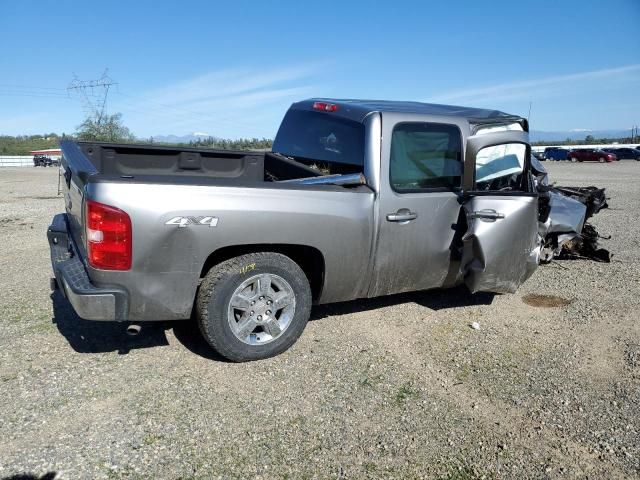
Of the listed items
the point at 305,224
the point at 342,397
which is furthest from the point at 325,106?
the point at 342,397

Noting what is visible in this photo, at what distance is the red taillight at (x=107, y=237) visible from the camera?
2.95m

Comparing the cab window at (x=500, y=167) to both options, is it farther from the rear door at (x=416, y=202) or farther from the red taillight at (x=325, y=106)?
the red taillight at (x=325, y=106)

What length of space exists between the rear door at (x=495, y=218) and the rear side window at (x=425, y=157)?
0.14 metres

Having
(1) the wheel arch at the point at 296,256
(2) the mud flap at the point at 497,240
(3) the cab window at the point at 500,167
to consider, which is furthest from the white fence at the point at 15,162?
(2) the mud flap at the point at 497,240

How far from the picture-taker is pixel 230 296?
3377mm

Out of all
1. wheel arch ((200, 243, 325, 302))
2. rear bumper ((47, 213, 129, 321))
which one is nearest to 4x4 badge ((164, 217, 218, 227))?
wheel arch ((200, 243, 325, 302))

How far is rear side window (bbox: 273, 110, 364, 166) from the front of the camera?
416 cm

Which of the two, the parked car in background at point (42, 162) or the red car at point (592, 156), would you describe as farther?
the red car at point (592, 156)

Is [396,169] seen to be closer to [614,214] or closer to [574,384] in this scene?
[574,384]

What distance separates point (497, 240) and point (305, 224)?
5.86 ft

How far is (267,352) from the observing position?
362 centimetres

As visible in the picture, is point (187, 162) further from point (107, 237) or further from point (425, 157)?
point (425, 157)

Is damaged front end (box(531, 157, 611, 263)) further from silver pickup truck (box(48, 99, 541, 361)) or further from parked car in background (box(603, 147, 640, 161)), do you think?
parked car in background (box(603, 147, 640, 161))

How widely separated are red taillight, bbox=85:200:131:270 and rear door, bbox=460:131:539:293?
268cm
